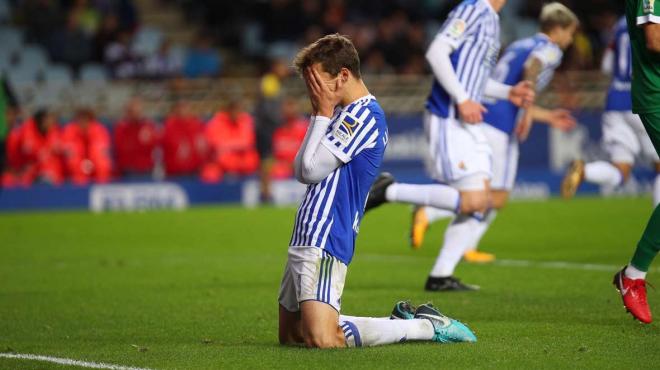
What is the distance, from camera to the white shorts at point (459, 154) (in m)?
9.44

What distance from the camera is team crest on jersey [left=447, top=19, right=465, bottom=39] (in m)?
9.56

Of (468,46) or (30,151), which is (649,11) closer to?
(468,46)

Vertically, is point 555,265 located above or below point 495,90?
below

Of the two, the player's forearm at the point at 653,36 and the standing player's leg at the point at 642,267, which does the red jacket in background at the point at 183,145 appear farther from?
the player's forearm at the point at 653,36

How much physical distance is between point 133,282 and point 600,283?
387cm

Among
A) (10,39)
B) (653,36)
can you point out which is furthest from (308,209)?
(10,39)

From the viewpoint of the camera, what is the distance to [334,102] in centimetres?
655

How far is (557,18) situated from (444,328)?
5132 mm

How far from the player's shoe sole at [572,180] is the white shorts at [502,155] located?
498 millimetres

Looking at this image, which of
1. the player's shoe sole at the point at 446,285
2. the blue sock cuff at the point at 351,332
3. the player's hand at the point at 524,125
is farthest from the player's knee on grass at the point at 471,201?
the blue sock cuff at the point at 351,332

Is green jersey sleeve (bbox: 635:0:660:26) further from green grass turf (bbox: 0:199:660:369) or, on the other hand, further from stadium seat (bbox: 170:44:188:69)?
stadium seat (bbox: 170:44:188:69)

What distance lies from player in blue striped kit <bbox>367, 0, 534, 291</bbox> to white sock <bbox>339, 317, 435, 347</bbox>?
2771 mm

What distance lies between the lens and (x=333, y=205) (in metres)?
6.61

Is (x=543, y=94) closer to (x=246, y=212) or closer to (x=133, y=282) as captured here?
(x=246, y=212)
